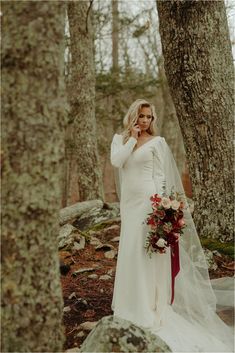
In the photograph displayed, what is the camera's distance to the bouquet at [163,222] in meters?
4.94

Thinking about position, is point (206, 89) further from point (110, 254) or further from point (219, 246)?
point (110, 254)

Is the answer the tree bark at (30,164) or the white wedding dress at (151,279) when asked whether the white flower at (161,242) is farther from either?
the tree bark at (30,164)

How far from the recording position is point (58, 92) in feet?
9.47

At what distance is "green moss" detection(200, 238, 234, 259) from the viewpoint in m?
6.47

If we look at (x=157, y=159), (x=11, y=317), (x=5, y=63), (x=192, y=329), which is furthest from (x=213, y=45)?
(x=11, y=317)

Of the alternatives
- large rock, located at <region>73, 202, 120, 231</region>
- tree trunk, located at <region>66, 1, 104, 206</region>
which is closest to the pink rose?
large rock, located at <region>73, 202, 120, 231</region>

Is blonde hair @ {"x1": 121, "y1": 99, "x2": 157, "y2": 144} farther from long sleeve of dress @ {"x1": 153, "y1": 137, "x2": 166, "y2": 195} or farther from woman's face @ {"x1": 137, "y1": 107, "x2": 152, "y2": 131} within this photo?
long sleeve of dress @ {"x1": 153, "y1": 137, "x2": 166, "y2": 195}

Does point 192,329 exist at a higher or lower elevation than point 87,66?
lower

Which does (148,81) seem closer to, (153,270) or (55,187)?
(153,270)

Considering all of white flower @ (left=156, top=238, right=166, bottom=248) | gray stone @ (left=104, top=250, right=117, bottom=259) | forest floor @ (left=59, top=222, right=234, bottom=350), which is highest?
white flower @ (left=156, top=238, right=166, bottom=248)

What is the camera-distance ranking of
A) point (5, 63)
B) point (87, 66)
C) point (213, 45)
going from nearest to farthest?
point (5, 63)
point (213, 45)
point (87, 66)

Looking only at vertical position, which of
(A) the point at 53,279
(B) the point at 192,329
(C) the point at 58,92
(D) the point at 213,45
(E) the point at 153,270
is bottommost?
(B) the point at 192,329

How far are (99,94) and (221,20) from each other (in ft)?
32.0

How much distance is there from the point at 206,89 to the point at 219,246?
2323 millimetres
